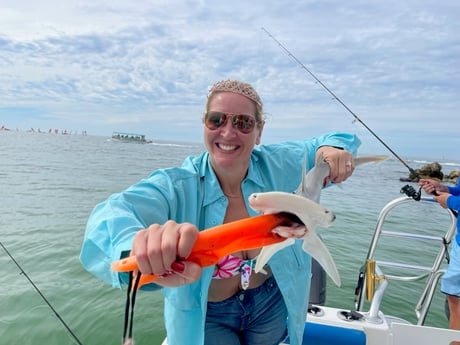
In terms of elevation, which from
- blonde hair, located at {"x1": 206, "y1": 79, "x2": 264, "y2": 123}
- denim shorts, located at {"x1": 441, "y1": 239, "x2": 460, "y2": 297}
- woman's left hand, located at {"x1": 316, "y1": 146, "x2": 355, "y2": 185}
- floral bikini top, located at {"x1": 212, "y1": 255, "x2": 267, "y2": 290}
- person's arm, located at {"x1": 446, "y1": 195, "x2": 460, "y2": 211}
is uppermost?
blonde hair, located at {"x1": 206, "y1": 79, "x2": 264, "y2": 123}

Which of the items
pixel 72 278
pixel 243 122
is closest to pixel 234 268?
pixel 243 122

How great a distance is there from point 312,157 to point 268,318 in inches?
50.1

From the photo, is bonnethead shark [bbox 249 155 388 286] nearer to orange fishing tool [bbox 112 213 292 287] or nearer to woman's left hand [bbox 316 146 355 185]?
orange fishing tool [bbox 112 213 292 287]

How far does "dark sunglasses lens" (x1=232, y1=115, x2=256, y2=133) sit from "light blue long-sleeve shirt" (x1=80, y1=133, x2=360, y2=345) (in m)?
0.34

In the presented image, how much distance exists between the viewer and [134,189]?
165cm

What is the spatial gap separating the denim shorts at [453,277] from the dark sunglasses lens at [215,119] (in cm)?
343

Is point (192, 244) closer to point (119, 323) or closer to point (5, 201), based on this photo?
point (119, 323)

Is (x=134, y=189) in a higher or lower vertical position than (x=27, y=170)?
higher

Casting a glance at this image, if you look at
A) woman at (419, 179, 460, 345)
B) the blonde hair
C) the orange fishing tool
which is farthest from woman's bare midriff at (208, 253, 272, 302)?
woman at (419, 179, 460, 345)

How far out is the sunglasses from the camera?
2.10 meters

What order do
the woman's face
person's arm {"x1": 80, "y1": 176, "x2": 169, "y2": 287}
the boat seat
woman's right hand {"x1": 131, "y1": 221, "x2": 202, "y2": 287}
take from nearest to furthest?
woman's right hand {"x1": 131, "y1": 221, "x2": 202, "y2": 287}, person's arm {"x1": 80, "y1": 176, "x2": 169, "y2": 287}, the woman's face, the boat seat

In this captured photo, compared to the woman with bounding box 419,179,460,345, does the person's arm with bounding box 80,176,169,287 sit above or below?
above

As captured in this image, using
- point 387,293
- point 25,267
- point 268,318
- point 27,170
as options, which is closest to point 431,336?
point 268,318

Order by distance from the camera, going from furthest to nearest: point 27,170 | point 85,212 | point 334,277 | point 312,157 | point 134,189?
1. point 27,170
2. point 85,212
3. point 312,157
4. point 134,189
5. point 334,277
